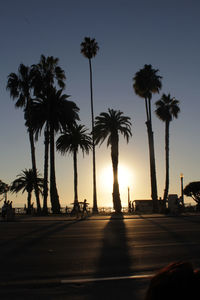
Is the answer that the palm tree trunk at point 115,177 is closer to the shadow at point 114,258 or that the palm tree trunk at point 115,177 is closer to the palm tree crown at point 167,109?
the palm tree crown at point 167,109

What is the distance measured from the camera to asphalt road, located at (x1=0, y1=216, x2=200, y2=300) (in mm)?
6805

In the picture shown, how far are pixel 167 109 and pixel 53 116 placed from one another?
58.6ft

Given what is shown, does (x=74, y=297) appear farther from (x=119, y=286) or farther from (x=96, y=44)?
(x=96, y=44)

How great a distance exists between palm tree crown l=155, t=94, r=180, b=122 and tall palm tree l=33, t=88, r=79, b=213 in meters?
14.0

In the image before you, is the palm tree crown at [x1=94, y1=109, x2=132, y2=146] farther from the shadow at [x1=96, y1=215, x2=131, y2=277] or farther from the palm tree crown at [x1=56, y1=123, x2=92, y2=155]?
the shadow at [x1=96, y1=215, x2=131, y2=277]

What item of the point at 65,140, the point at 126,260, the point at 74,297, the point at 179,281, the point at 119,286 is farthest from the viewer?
the point at 65,140

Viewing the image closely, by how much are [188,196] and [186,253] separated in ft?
187

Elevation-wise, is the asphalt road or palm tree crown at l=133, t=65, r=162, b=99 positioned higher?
palm tree crown at l=133, t=65, r=162, b=99

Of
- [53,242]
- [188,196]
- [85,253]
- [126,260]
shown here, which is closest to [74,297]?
[126,260]

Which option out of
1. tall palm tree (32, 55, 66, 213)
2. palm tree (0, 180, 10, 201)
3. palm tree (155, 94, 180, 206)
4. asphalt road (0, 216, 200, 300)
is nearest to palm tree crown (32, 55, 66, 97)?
tall palm tree (32, 55, 66, 213)

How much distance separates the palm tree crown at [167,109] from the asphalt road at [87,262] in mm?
38405

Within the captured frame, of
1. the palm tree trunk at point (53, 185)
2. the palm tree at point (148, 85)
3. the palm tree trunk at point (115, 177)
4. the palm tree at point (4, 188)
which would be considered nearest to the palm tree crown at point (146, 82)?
the palm tree at point (148, 85)

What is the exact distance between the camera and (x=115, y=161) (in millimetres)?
44094

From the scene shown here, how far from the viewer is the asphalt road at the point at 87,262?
6805 mm
